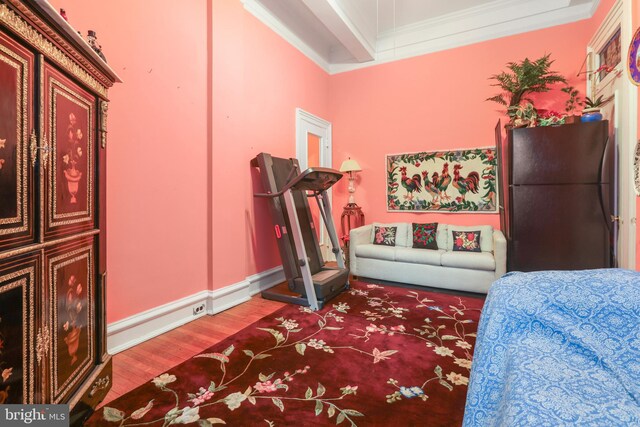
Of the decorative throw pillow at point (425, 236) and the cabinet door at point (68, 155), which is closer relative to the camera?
the cabinet door at point (68, 155)

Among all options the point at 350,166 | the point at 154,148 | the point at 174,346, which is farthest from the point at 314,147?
the point at 174,346

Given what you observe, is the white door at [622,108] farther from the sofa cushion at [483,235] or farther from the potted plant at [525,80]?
the sofa cushion at [483,235]

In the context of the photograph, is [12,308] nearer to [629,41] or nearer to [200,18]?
[200,18]

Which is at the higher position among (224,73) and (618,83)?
(224,73)

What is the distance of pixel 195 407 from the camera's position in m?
1.48

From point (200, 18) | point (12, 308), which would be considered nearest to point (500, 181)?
point (200, 18)

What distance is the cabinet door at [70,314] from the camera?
3.78ft

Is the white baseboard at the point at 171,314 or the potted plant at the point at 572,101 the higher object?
the potted plant at the point at 572,101

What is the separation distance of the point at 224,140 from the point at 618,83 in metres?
3.62

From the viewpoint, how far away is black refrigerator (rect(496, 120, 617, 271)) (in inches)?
101

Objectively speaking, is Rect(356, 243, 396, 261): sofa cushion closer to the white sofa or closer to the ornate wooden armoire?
the white sofa

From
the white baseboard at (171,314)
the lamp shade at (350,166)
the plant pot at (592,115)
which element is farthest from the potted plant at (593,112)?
the white baseboard at (171,314)

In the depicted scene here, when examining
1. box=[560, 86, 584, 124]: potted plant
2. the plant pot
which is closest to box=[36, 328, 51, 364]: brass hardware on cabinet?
the plant pot

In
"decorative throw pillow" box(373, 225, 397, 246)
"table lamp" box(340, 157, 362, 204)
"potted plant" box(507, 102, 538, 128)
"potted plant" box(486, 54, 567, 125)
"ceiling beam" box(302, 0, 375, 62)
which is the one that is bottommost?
"decorative throw pillow" box(373, 225, 397, 246)
